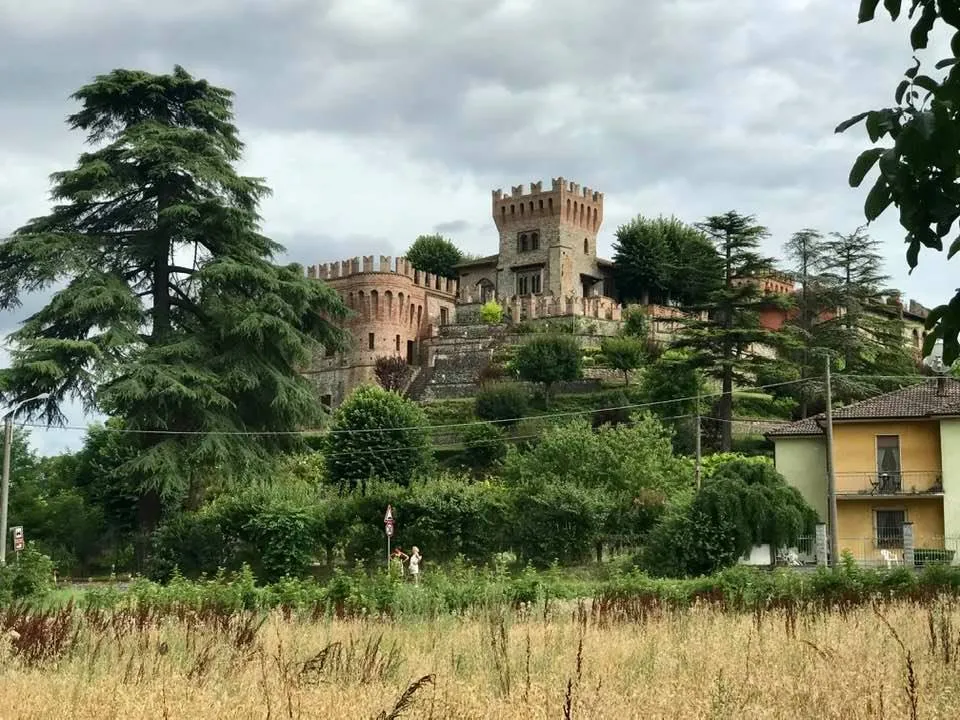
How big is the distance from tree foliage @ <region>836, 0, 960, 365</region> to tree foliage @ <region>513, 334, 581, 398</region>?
5782 centimetres

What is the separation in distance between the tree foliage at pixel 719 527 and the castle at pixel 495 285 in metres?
43.5

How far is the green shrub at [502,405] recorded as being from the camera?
58094 mm

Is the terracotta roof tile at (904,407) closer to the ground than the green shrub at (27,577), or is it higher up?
higher up

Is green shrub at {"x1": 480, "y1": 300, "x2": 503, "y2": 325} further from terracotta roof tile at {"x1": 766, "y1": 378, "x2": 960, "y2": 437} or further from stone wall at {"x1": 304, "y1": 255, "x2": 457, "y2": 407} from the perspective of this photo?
terracotta roof tile at {"x1": 766, "y1": 378, "x2": 960, "y2": 437}

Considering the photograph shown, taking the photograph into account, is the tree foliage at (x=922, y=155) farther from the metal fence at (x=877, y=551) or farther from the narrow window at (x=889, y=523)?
the narrow window at (x=889, y=523)

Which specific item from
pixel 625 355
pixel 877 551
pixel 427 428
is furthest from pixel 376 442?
pixel 877 551

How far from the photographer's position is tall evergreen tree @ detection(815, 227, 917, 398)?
2151 inches

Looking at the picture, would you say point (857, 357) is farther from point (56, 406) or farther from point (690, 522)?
point (56, 406)

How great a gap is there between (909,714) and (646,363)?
58.6 metres

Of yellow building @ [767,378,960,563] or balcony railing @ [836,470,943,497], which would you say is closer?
yellow building @ [767,378,960,563]

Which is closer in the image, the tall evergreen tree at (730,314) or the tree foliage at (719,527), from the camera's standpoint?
the tree foliage at (719,527)

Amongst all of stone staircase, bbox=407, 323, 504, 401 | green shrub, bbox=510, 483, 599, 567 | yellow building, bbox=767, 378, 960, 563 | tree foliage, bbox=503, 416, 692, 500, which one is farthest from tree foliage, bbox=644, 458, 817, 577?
stone staircase, bbox=407, 323, 504, 401

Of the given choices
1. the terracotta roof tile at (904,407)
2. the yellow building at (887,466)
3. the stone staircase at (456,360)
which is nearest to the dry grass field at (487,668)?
the yellow building at (887,466)

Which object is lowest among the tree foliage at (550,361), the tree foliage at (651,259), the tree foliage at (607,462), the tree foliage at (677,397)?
the tree foliage at (607,462)
